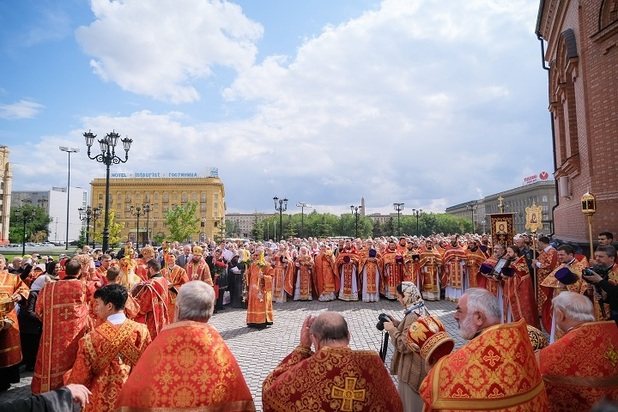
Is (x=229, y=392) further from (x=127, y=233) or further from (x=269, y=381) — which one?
(x=127, y=233)

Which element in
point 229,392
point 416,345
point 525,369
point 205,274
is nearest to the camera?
point 525,369

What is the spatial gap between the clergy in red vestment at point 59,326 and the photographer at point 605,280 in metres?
6.60

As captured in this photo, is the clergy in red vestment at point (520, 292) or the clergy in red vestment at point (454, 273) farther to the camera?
the clergy in red vestment at point (454, 273)

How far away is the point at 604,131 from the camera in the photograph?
926cm

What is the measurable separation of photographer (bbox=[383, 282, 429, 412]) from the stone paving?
7.14 ft

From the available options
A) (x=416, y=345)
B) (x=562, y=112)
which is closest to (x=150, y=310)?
(x=416, y=345)

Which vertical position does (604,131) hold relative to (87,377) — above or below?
above

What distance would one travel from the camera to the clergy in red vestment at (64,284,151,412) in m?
3.33

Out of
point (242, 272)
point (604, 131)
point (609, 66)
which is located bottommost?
point (242, 272)

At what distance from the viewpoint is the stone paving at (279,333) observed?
6363 millimetres

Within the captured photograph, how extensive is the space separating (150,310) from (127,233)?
3893 inches

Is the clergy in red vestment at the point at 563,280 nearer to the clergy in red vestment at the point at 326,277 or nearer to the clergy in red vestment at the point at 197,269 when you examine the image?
the clergy in red vestment at the point at 197,269

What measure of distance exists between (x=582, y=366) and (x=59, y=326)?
5884 millimetres

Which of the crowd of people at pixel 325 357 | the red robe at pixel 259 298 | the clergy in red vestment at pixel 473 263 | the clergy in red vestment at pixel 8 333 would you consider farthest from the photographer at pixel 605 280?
the clergy in red vestment at pixel 8 333
